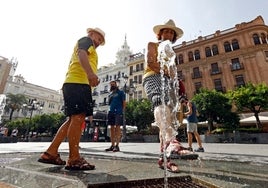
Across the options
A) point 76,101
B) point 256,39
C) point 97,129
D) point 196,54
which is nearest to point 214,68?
point 196,54

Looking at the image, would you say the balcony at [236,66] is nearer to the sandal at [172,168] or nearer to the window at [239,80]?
the window at [239,80]

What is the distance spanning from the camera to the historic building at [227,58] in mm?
26297

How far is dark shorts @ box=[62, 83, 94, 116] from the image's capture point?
7.34 ft

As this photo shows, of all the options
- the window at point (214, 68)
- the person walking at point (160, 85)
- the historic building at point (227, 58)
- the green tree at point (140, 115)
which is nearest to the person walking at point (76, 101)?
the person walking at point (160, 85)

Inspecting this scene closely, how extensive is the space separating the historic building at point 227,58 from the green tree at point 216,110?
29.2 feet

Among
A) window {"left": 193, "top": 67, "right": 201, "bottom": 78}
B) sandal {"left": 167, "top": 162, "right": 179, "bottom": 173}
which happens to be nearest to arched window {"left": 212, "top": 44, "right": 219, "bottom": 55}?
window {"left": 193, "top": 67, "right": 201, "bottom": 78}

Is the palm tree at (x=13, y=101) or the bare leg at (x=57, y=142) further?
the palm tree at (x=13, y=101)

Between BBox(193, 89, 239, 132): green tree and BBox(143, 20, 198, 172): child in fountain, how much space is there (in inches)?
695

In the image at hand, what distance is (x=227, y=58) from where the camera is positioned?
2861 centimetres

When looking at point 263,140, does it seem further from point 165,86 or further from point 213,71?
point 213,71

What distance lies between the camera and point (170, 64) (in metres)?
2.70

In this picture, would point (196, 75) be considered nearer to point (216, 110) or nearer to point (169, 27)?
point (216, 110)

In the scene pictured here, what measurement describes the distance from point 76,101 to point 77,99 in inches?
1.1

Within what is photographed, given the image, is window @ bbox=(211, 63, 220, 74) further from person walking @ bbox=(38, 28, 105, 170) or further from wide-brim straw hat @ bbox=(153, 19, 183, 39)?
person walking @ bbox=(38, 28, 105, 170)
